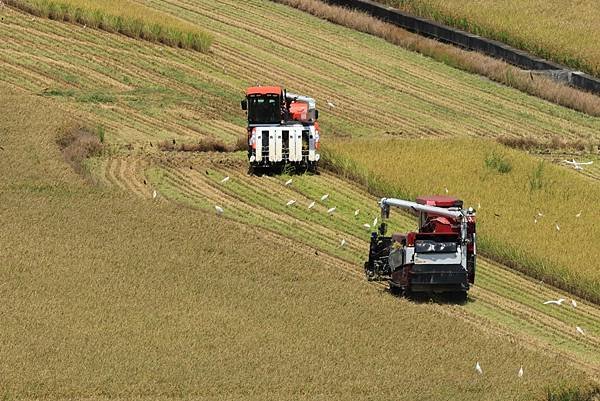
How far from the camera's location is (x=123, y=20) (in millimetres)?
56250

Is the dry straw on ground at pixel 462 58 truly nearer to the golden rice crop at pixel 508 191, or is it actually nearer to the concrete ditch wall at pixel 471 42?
the concrete ditch wall at pixel 471 42

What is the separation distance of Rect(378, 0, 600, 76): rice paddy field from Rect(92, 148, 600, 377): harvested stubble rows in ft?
63.2

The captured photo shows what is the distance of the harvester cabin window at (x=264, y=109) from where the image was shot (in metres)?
43.4

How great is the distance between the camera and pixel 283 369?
28.0 meters

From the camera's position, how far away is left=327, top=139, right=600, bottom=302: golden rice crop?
36.9 metres

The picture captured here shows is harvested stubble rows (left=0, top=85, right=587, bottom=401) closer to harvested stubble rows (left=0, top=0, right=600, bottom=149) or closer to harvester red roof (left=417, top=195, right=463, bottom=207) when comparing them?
harvester red roof (left=417, top=195, right=463, bottom=207)

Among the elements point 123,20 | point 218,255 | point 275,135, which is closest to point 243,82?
point 123,20

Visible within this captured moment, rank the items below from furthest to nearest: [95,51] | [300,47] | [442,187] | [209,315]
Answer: [300,47] → [95,51] → [442,187] → [209,315]

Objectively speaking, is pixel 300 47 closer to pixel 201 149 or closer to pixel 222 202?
pixel 201 149

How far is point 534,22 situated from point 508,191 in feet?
75.9

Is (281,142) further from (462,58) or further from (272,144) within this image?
(462,58)

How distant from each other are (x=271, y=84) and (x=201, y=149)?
863 centimetres

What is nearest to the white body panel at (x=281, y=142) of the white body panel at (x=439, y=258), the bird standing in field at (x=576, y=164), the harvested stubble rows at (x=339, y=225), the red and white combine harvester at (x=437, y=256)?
the harvested stubble rows at (x=339, y=225)

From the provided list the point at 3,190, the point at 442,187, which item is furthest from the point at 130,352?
the point at 442,187
